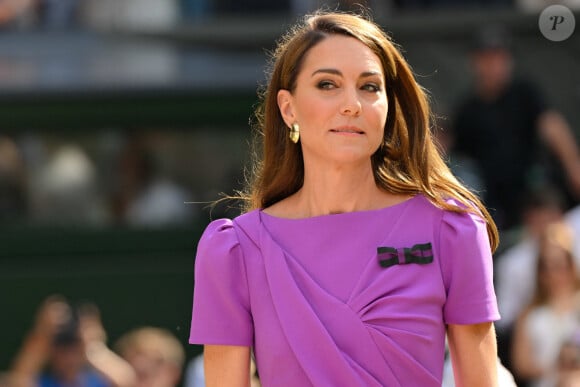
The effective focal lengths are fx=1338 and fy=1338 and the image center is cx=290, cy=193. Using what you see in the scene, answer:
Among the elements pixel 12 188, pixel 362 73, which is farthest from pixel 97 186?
pixel 362 73

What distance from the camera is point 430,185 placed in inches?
130

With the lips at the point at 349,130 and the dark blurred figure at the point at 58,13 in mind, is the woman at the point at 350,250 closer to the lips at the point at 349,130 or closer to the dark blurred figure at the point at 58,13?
the lips at the point at 349,130

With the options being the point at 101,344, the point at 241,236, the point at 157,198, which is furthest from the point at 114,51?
the point at 241,236

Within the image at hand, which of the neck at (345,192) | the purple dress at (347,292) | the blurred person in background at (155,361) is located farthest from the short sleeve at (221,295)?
the blurred person in background at (155,361)

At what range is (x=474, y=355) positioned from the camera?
3.15 metres

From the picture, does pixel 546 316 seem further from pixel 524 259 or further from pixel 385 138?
pixel 385 138

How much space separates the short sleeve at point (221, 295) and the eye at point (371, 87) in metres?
0.49

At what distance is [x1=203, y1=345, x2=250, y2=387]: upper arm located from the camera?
3.22 metres

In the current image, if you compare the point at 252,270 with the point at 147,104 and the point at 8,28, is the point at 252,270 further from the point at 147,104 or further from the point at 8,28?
the point at 8,28

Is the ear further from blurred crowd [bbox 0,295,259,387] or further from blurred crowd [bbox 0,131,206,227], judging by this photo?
blurred crowd [bbox 0,131,206,227]

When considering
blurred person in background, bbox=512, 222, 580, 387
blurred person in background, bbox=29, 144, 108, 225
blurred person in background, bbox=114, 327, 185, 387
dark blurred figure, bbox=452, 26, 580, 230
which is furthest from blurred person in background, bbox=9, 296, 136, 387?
dark blurred figure, bbox=452, 26, 580, 230

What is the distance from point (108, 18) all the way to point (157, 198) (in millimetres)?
1780

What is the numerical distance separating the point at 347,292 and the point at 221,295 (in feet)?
1.03

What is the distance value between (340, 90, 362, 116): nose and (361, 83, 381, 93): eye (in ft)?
0.13
